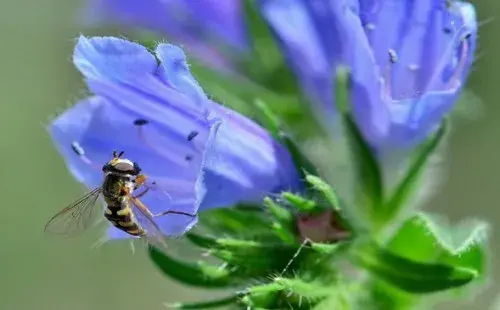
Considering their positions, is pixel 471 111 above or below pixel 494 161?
above

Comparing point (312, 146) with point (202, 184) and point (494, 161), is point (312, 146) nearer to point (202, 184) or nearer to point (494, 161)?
point (202, 184)

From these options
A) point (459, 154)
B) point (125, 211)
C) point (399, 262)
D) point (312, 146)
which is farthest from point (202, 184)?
point (459, 154)

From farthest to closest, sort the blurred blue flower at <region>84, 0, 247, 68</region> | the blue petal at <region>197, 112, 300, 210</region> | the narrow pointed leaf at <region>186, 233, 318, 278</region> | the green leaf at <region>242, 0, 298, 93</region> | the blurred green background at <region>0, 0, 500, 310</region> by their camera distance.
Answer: the blurred green background at <region>0, 0, 500, 310</region> → the blurred blue flower at <region>84, 0, 247, 68</region> → the green leaf at <region>242, 0, 298, 93</region> → the blue petal at <region>197, 112, 300, 210</region> → the narrow pointed leaf at <region>186, 233, 318, 278</region>

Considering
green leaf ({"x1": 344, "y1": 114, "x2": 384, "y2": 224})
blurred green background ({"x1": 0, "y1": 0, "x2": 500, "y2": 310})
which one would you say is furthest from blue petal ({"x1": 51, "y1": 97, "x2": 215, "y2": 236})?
blurred green background ({"x1": 0, "y1": 0, "x2": 500, "y2": 310})

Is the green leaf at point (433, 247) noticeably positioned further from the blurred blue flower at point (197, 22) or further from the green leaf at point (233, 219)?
the blurred blue flower at point (197, 22)

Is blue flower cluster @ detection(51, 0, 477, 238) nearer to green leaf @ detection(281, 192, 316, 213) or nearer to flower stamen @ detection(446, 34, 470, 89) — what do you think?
flower stamen @ detection(446, 34, 470, 89)

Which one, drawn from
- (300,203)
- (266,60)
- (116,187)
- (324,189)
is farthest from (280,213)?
(266,60)

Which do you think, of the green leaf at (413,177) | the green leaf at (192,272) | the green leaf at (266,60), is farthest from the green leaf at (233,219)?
the green leaf at (266,60)
